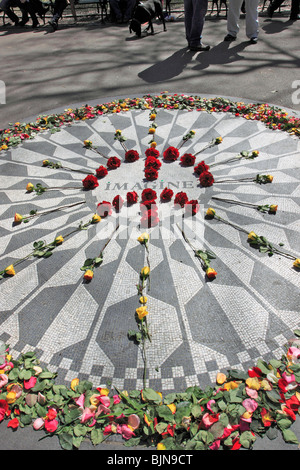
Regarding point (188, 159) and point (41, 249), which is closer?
point (41, 249)

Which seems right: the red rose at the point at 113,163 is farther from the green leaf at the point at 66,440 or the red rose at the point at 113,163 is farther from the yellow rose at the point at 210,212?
the green leaf at the point at 66,440

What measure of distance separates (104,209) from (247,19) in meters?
8.15

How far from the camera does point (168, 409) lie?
7.55 feet

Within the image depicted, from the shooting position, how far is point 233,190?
4.36 meters

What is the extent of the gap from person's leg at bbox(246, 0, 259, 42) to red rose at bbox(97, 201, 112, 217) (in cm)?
773

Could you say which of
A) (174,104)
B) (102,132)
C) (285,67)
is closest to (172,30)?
(285,67)

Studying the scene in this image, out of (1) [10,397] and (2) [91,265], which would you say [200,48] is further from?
(1) [10,397]

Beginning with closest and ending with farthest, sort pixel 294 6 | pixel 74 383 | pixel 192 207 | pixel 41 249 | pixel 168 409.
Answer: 1. pixel 168 409
2. pixel 74 383
3. pixel 41 249
4. pixel 192 207
5. pixel 294 6

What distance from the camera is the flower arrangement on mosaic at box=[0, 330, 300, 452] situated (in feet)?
7.20

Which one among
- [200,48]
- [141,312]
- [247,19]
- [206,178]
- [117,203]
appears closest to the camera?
[141,312]

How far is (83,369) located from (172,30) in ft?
39.6

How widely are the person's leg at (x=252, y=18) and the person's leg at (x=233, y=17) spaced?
1.00ft

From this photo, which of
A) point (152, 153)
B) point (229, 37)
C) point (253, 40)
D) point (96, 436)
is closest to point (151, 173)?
point (152, 153)

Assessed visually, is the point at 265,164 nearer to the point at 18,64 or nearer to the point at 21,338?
the point at 21,338
